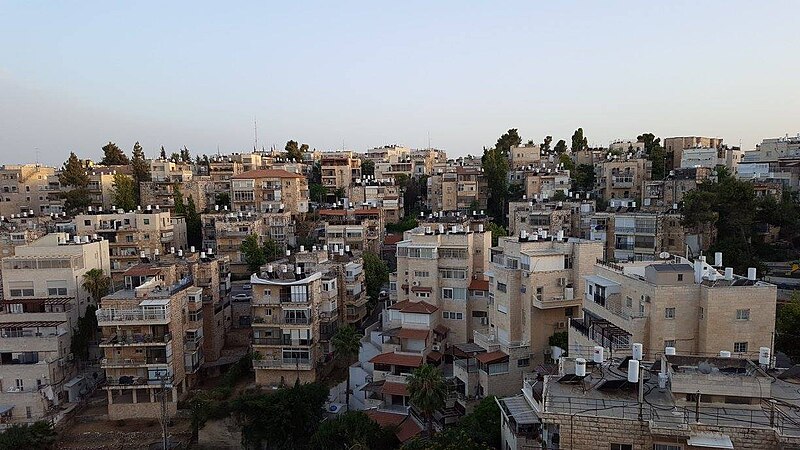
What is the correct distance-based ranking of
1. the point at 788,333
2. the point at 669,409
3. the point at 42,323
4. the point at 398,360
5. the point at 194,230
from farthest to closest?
the point at 194,230, the point at 42,323, the point at 398,360, the point at 788,333, the point at 669,409

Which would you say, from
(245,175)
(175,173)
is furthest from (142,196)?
Result: (245,175)

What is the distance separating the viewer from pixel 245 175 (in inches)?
3041

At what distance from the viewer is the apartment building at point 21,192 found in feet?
275

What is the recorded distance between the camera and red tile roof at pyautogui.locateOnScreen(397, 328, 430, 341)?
129 feet

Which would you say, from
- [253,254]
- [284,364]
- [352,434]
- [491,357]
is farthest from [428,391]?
[253,254]

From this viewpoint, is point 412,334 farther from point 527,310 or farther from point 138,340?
point 138,340

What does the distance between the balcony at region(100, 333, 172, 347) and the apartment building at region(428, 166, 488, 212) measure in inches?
1735

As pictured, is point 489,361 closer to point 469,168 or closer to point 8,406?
point 8,406

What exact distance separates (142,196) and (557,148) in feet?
217

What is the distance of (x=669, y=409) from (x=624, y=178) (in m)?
58.2

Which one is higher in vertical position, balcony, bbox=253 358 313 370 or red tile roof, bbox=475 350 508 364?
red tile roof, bbox=475 350 508 364

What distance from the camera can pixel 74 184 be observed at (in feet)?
257

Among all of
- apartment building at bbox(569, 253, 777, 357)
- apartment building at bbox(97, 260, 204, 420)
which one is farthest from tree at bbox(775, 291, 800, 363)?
apartment building at bbox(97, 260, 204, 420)

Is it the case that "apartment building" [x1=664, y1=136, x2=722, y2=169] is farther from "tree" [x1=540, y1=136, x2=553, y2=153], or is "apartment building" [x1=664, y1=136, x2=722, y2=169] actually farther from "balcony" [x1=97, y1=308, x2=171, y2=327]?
"balcony" [x1=97, y1=308, x2=171, y2=327]
